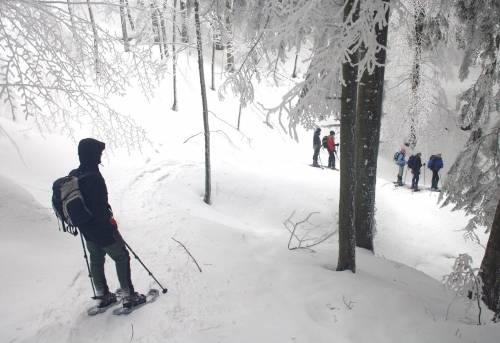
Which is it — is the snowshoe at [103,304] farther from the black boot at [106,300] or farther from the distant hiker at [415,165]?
the distant hiker at [415,165]

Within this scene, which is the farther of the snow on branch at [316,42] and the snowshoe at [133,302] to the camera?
the snowshoe at [133,302]

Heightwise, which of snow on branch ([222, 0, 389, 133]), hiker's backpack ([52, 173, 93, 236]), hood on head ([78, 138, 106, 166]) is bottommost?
hiker's backpack ([52, 173, 93, 236])

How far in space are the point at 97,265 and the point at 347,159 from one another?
136 inches

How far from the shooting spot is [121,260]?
423 cm

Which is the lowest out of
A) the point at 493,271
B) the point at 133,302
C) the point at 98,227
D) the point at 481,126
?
the point at 133,302

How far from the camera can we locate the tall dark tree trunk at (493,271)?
4648 millimetres

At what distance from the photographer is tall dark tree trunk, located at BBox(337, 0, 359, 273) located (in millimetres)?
4535

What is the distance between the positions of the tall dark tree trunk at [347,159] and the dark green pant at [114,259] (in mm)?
2975

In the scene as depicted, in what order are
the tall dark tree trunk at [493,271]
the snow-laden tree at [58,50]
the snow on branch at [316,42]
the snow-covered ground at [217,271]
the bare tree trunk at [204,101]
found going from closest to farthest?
the snow on branch at [316,42] < the snow-covered ground at [217,271] < the snow-laden tree at [58,50] < the tall dark tree trunk at [493,271] < the bare tree trunk at [204,101]

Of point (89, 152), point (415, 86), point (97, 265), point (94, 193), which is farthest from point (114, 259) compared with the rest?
point (415, 86)

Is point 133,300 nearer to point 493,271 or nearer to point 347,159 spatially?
point 347,159

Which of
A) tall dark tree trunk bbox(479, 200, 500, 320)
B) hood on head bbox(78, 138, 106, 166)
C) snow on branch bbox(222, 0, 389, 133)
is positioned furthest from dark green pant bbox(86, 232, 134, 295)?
tall dark tree trunk bbox(479, 200, 500, 320)

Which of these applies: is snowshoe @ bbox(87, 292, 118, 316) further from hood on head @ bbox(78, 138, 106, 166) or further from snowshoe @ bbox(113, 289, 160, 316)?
hood on head @ bbox(78, 138, 106, 166)

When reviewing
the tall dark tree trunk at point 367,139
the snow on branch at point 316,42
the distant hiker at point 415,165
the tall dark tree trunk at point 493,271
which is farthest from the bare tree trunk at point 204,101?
the distant hiker at point 415,165
